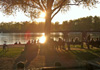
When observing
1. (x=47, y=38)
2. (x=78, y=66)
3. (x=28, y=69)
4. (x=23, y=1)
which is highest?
(x=23, y=1)

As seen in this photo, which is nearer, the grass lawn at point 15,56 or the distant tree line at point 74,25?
the grass lawn at point 15,56

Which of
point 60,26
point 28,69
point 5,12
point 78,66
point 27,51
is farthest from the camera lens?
point 60,26

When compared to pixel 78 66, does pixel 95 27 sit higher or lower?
higher

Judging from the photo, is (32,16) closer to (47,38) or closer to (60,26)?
(47,38)

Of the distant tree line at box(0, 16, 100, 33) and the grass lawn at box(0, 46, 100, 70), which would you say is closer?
the grass lawn at box(0, 46, 100, 70)

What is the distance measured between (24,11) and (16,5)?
59.1 inches

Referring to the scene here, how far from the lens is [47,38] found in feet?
64.8

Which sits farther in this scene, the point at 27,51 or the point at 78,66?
the point at 27,51

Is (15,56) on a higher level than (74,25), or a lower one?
lower

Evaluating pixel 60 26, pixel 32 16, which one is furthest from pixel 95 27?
pixel 32 16

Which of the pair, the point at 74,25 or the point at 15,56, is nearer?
the point at 15,56

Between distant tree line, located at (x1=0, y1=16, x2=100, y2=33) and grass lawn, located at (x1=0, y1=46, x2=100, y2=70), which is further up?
distant tree line, located at (x1=0, y1=16, x2=100, y2=33)

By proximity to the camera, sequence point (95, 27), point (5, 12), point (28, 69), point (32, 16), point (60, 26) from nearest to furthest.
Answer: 1. point (28, 69)
2. point (5, 12)
3. point (32, 16)
4. point (95, 27)
5. point (60, 26)

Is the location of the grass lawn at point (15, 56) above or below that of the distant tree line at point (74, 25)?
below
